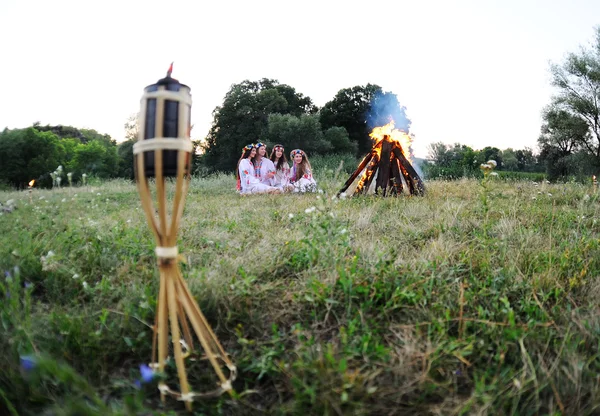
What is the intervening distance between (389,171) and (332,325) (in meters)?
5.87

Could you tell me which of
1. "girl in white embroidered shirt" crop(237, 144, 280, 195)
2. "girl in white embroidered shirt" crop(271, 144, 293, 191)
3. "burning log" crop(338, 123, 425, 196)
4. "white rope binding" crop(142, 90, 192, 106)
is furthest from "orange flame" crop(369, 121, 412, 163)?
"white rope binding" crop(142, 90, 192, 106)

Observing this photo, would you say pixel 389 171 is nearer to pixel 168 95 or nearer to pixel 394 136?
pixel 394 136

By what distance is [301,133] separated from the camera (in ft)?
77.0

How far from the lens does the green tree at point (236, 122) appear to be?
2652cm

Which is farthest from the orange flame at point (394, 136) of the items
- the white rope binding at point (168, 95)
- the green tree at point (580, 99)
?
the green tree at point (580, 99)

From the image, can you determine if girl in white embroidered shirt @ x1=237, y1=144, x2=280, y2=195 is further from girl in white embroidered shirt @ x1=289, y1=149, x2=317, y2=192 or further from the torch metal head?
the torch metal head

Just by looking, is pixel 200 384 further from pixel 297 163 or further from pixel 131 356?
pixel 297 163

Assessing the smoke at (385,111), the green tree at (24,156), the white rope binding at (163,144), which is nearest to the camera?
the white rope binding at (163,144)

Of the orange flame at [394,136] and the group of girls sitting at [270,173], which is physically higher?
the orange flame at [394,136]

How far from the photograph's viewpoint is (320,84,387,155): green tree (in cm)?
3008

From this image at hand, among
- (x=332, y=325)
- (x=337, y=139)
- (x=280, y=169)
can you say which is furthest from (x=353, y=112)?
(x=332, y=325)

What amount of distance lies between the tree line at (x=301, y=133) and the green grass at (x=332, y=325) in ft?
47.7

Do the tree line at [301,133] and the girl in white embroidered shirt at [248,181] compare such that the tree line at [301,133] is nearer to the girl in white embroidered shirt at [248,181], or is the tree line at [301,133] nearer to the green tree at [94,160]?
the green tree at [94,160]

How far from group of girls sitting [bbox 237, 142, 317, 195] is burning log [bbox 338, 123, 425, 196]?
218cm
